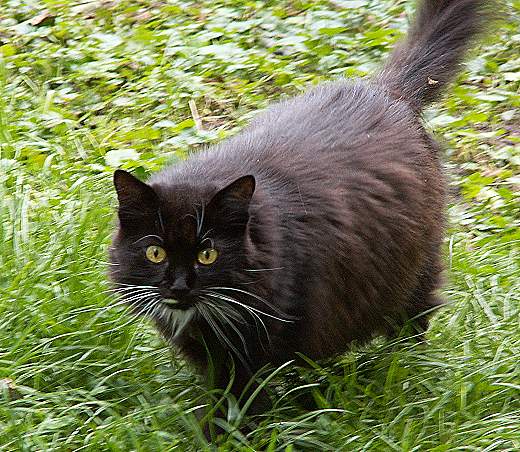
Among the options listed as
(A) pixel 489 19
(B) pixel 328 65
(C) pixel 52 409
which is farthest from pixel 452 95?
(C) pixel 52 409

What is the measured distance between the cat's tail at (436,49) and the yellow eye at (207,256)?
4.03 ft

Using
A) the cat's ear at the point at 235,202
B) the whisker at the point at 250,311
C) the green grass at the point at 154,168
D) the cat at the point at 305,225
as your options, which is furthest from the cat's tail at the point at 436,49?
the whisker at the point at 250,311

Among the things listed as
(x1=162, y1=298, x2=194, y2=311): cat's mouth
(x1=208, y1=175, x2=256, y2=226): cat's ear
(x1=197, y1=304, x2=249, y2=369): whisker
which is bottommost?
(x1=197, y1=304, x2=249, y2=369): whisker

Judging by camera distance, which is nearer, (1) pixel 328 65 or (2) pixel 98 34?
(1) pixel 328 65

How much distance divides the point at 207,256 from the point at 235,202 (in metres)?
0.19

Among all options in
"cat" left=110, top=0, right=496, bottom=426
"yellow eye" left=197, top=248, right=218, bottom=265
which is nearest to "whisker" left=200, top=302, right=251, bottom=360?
"cat" left=110, top=0, right=496, bottom=426

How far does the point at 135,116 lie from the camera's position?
18.5ft

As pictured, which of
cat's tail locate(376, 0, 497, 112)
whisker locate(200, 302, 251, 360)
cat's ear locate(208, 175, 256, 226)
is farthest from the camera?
cat's tail locate(376, 0, 497, 112)

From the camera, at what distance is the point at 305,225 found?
334cm

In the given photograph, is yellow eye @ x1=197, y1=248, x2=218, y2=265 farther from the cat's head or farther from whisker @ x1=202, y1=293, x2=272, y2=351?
whisker @ x1=202, y1=293, x2=272, y2=351

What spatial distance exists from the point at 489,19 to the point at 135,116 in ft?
7.52

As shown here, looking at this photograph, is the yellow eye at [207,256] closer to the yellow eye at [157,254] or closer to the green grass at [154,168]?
the yellow eye at [157,254]

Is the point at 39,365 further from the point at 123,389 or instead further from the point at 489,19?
the point at 489,19

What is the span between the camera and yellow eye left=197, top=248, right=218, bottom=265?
308cm
